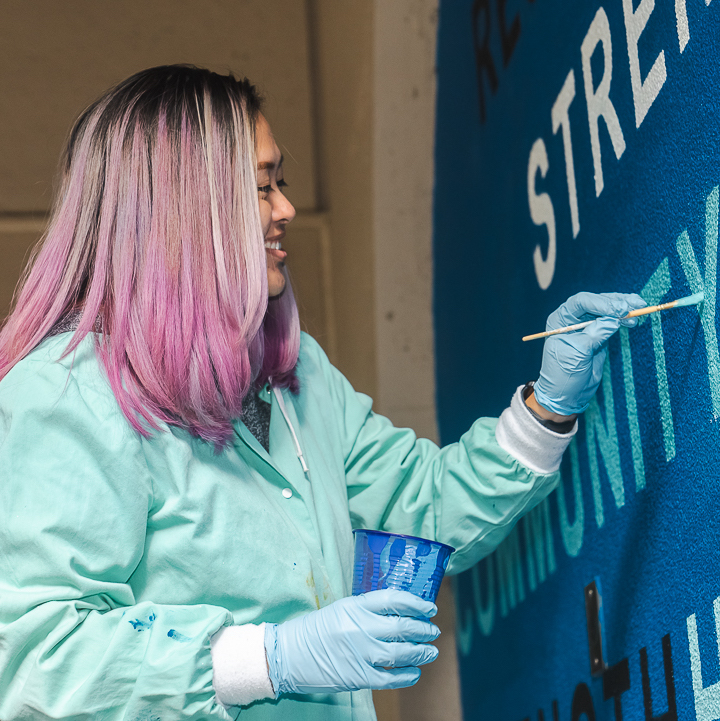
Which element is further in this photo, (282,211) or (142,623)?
(282,211)

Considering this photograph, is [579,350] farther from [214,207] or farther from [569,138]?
[214,207]

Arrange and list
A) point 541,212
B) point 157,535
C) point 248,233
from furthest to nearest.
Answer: point 541,212
point 248,233
point 157,535

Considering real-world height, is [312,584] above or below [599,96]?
below

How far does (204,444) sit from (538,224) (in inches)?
29.9

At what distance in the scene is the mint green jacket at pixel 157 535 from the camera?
102 centimetres

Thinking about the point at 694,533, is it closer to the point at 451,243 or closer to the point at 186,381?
the point at 186,381

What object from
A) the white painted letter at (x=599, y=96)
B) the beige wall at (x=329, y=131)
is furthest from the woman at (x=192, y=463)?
the beige wall at (x=329, y=131)

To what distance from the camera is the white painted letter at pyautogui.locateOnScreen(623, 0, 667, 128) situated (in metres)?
1.12

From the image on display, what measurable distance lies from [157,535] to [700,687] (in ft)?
2.28

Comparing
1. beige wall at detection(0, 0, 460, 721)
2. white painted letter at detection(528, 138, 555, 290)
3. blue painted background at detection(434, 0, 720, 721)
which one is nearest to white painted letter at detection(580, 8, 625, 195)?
blue painted background at detection(434, 0, 720, 721)

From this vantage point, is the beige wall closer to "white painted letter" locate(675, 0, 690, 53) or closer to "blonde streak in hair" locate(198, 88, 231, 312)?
"blonde streak in hair" locate(198, 88, 231, 312)

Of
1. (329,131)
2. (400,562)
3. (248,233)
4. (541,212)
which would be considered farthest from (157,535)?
(329,131)

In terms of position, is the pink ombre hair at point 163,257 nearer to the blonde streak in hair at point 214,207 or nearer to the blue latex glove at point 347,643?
the blonde streak in hair at point 214,207

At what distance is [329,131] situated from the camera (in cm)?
303
